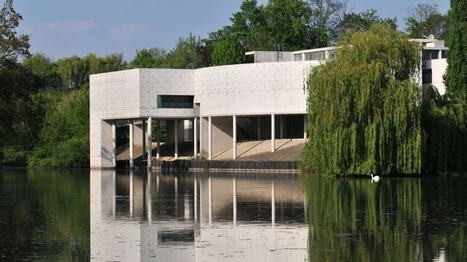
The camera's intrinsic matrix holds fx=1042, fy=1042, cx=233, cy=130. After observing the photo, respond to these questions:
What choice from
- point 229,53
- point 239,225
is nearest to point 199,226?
point 239,225

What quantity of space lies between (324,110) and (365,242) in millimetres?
36845

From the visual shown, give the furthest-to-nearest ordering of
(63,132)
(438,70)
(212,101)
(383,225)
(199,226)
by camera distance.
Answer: (63,132) → (212,101) → (438,70) → (199,226) → (383,225)

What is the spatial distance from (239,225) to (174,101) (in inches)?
2406

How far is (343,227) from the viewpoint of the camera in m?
26.6

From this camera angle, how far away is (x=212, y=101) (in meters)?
86.3

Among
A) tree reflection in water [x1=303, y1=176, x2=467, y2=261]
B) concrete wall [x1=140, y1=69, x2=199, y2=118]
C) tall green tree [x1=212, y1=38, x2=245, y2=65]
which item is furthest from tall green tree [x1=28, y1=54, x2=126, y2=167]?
tree reflection in water [x1=303, y1=176, x2=467, y2=261]

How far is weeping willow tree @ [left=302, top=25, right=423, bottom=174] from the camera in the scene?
189ft

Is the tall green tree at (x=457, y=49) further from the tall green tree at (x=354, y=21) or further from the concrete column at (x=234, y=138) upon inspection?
the tall green tree at (x=354, y=21)

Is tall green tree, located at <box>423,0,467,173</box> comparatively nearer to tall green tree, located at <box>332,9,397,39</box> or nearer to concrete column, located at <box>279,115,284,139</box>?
concrete column, located at <box>279,115,284,139</box>

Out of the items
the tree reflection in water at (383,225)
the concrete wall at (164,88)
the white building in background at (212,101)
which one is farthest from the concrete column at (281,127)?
the tree reflection in water at (383,225)

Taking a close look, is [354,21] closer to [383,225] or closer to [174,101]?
[174,101]

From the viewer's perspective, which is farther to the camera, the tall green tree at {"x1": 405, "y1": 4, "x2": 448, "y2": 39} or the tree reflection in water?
the tall green tree at {"x1": 405, "y1": 4, "x2": 448, "y2": 39}

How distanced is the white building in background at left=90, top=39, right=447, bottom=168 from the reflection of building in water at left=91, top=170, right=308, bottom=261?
37.7 m

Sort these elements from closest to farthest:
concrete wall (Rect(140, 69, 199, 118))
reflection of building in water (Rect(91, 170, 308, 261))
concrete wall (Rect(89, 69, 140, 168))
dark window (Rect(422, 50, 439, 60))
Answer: reflection of building in water (Rect(91, 170, 308, 261))
dark window (Rect(422, 50, 439, 60))
concrete wall (Rect(140, 69, 199, 118))
concrete wall (Rect(89, 69, 140, 168))
